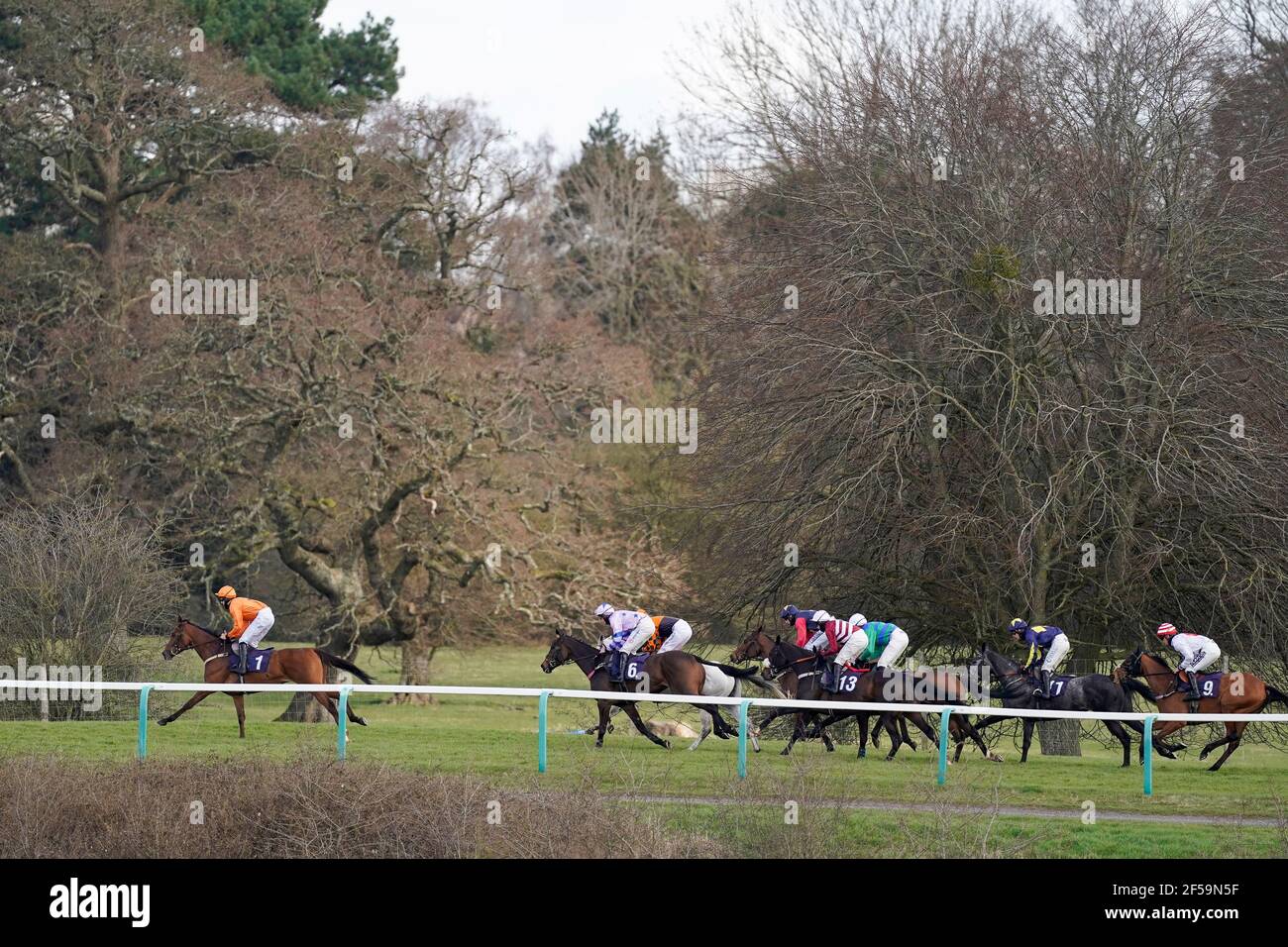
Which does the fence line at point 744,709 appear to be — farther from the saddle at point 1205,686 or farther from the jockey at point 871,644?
the saddle at point 1205,686

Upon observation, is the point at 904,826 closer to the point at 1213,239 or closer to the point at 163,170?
the point at 1213,239

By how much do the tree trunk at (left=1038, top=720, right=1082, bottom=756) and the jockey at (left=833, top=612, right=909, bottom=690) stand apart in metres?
4.50

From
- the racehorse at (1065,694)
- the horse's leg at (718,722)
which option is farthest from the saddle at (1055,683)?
the horse's leg at (718,722)

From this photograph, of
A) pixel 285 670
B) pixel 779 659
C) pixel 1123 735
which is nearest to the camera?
pixel 1123 735

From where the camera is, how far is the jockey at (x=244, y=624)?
19.7 m

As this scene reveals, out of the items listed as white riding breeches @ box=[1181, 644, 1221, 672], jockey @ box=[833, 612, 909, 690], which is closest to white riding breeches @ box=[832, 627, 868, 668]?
jockey @ box=[833, 612, 909, 690]

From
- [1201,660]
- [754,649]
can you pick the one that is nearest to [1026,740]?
[1201,660]

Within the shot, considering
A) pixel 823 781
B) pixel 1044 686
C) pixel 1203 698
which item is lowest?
pixel 823 781

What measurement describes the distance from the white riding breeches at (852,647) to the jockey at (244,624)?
6321mm

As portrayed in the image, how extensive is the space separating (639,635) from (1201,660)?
6.07m

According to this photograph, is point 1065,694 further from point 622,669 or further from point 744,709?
point 622,669

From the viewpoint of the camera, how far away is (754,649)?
20.7 meters
